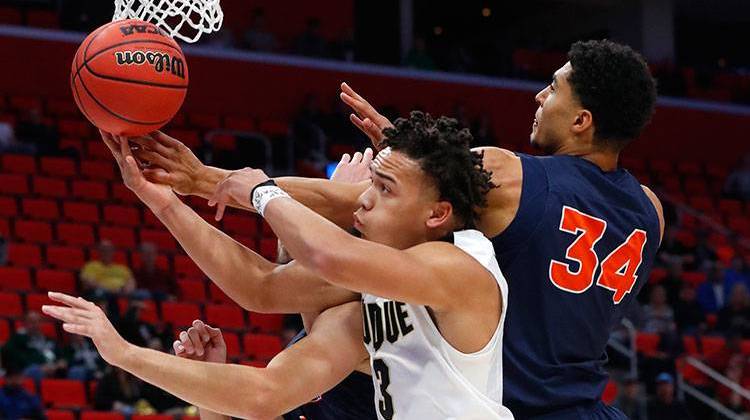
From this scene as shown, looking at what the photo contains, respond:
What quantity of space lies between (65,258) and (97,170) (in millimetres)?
1959

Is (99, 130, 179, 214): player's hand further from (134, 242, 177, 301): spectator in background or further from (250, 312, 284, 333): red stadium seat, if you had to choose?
(250, 312, 284, 333): red stadium seat

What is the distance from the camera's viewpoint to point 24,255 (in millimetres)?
11719

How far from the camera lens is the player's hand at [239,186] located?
3.57 metres

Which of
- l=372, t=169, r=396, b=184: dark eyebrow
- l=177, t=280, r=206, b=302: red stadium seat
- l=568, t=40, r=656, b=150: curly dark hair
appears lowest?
l=177, t=280, r=206, b=302: red stadium seat

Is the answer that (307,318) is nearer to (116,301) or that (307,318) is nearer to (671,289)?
(116,301)

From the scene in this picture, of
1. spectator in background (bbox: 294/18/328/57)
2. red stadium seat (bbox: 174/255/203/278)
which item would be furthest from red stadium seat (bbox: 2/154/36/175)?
spectator in background (bbox: 294/18/328/57)

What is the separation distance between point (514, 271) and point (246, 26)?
14.6 meters

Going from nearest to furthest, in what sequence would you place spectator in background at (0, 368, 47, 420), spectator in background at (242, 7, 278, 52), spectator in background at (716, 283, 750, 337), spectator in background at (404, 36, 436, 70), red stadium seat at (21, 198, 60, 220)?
spectator in background at (0, 368, 47, 420) < red stadium seat at (21, 198, 60, 220) < spectator in background at (716, 283, 750, 337) < spectator in background at (242, 7, 278, 52) < spectator in background at (404, 36, 436, 70)

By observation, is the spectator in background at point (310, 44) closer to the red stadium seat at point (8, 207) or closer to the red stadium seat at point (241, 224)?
the red stadium seat at point (241, 224)

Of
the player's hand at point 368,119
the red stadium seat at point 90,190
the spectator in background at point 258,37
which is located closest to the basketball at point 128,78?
the player's hand at point 368,119

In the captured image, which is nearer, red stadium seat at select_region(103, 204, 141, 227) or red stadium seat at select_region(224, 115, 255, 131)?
red stadium seat at select_region(103, 204, 141, 227)

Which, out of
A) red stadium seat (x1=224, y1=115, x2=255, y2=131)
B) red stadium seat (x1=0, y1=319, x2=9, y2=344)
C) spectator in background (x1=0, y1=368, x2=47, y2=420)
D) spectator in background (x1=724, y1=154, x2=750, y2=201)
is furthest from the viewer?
spectator in background (x1=724, y1=154, x2=750, y2=201)

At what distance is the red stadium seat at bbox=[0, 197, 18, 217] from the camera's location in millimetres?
12352

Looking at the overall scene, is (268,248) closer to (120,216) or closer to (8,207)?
(120,216)
